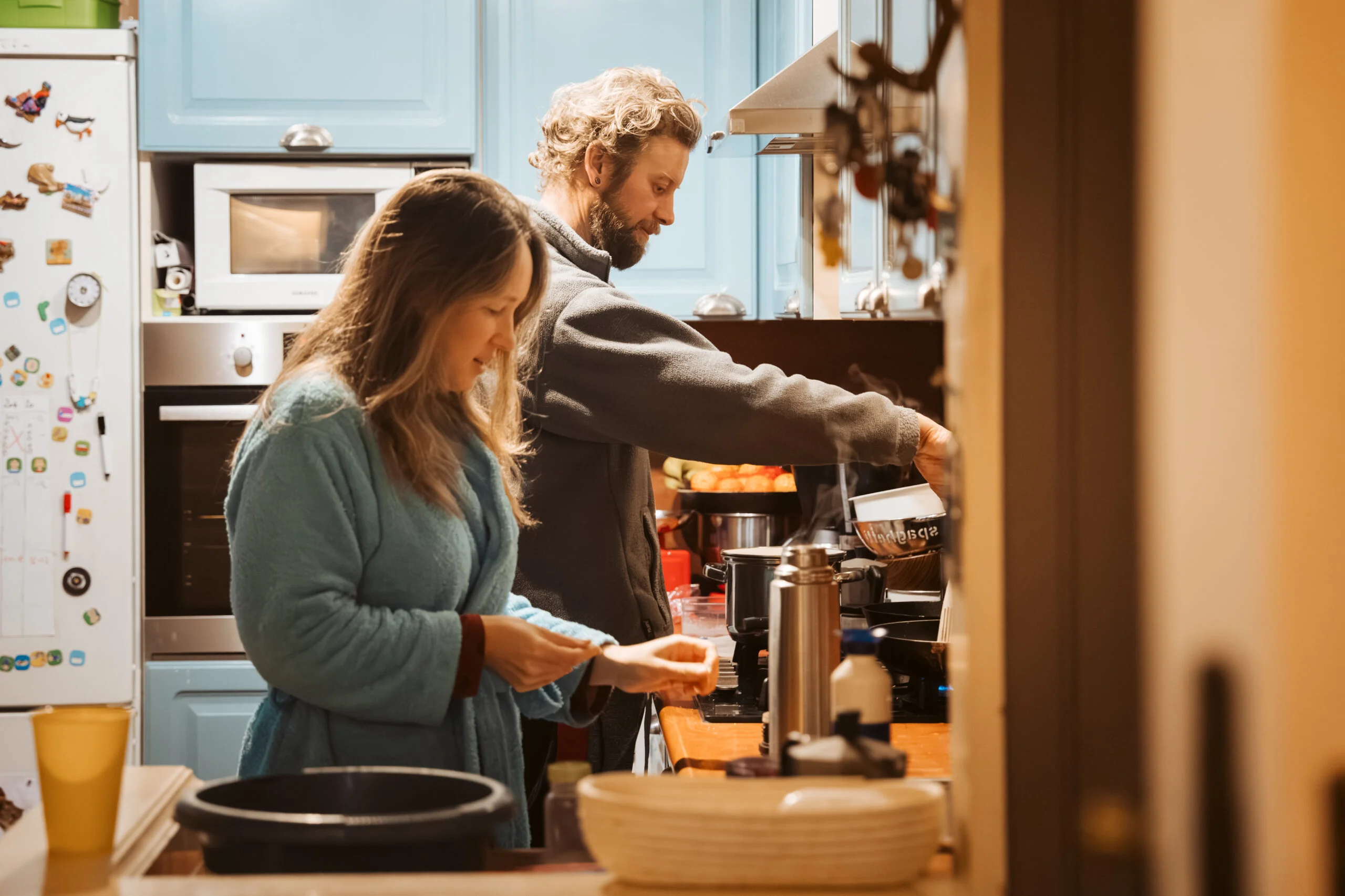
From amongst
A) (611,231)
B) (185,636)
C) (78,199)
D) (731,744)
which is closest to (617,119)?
(611,231)

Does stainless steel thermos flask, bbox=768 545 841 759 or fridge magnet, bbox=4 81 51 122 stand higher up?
fridge magnet, bbox=4 81 51 122

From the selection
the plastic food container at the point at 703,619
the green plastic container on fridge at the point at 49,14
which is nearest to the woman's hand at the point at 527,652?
the plastic food container at the point at 703,619

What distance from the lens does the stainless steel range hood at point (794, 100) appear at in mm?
2215

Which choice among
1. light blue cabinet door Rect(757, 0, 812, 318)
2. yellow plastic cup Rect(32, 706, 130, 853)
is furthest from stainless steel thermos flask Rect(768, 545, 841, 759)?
light blue cabinet door Rect(757, 0, 812, 318)

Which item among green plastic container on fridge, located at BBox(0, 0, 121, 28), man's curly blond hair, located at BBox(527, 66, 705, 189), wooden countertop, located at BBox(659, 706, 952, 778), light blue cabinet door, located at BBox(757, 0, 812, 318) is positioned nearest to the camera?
wooden countertop, located at BBox(659, 706, 952, 778)

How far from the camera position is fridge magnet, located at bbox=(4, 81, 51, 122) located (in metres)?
2.88

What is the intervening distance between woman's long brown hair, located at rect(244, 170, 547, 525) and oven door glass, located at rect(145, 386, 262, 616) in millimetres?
1668

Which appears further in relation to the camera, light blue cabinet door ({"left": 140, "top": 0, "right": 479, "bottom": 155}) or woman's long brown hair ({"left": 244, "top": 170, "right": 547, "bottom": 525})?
light blue cabinet door ({"left": 140, "top": 0, "right": 479, "bottom": 155})

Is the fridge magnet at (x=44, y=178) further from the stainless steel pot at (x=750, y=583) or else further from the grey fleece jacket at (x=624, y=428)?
the stainless steel pot at (x=750, y=583)

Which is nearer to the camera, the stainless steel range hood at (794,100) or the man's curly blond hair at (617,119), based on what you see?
the man's curly blond hair at (617,119)

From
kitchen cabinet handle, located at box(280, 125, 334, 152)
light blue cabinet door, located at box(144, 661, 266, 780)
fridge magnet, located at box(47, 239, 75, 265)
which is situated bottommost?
light blue cabinet door, located at box(144, 661, 266, 780)

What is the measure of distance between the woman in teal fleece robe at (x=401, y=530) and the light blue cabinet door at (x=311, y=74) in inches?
67.6

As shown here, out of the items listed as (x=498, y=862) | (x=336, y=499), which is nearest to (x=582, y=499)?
(x=336, y=499)

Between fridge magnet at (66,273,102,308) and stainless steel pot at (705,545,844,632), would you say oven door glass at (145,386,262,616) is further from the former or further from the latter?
stainless steel pot at (705,545,844,632)
